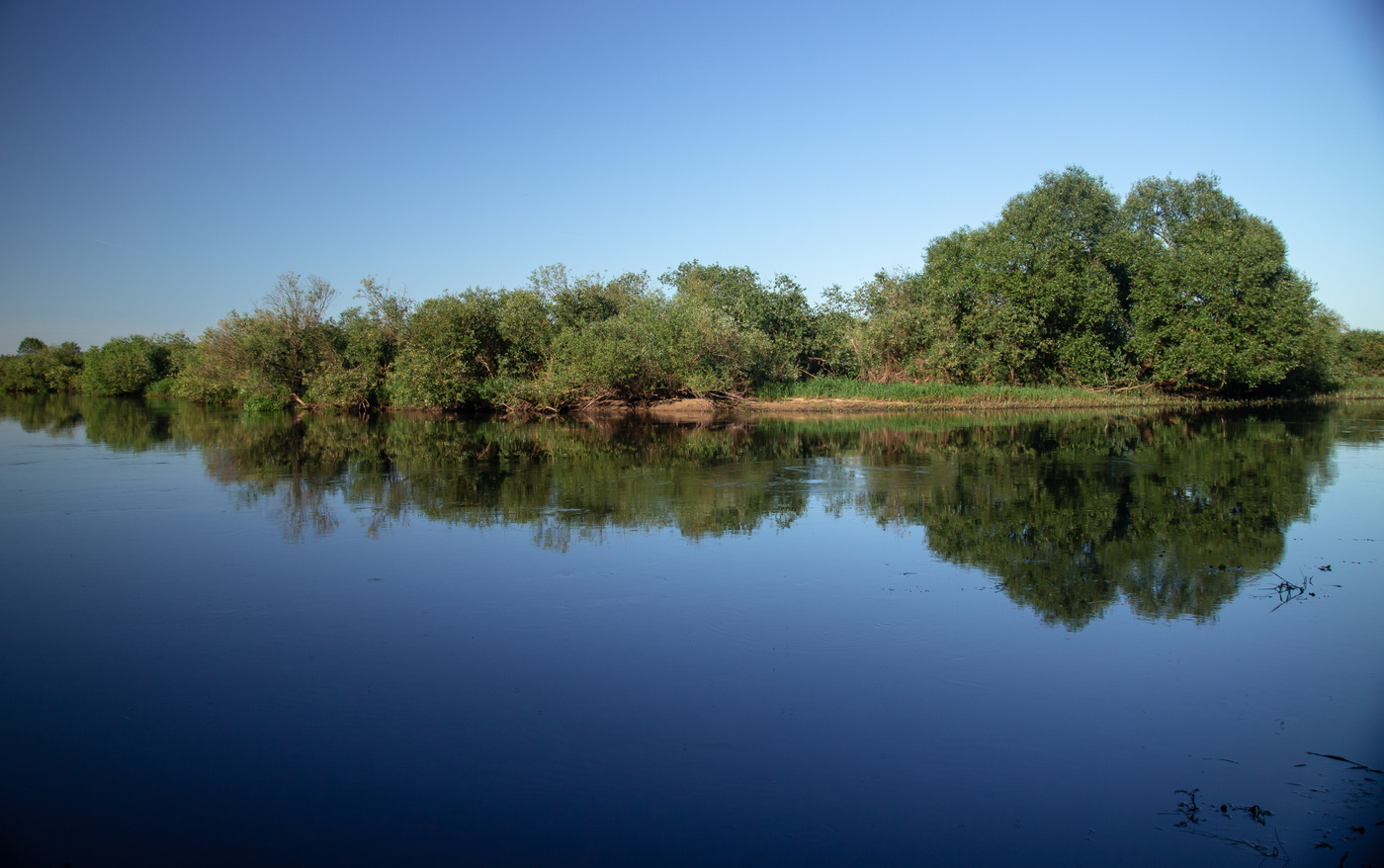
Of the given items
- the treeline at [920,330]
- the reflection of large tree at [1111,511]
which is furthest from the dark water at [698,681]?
the treeline at [920,330]

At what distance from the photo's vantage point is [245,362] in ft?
145

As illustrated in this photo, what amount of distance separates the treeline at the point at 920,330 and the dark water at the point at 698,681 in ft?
87.2

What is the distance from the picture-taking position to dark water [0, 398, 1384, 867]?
4.13 meters

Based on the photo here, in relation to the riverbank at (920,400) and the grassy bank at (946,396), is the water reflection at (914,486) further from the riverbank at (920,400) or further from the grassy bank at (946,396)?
the grassy bank at (946,396)

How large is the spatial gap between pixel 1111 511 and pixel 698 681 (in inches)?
342

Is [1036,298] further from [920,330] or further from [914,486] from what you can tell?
[914,486]

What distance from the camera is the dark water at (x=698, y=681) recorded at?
13.6ft

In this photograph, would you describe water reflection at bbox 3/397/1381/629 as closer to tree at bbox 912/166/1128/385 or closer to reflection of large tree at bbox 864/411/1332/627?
reflection of large tree at bbox 864/411/1332/627

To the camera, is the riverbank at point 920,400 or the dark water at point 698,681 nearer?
the dark water at point 698,681

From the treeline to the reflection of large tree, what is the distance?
59.7 feet

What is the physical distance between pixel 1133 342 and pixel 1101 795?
42540 mm

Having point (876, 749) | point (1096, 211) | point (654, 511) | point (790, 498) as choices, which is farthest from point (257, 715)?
point (1096, 211)

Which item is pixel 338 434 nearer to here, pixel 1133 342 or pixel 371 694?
pixel 371 694

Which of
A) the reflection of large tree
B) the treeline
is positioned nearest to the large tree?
the treeline
